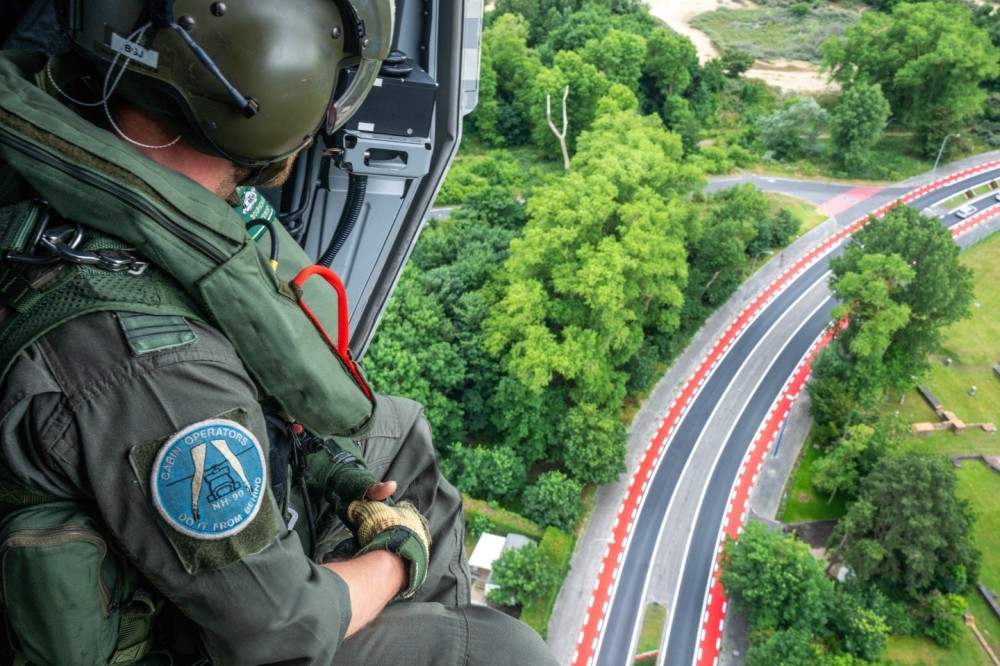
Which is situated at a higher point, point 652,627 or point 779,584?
point 779,584

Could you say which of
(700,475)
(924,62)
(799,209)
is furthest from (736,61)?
(700,475)

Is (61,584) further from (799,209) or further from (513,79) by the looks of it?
(513,79)

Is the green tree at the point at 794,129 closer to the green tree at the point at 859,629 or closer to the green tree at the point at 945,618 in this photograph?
the green tree at the point at 945,618

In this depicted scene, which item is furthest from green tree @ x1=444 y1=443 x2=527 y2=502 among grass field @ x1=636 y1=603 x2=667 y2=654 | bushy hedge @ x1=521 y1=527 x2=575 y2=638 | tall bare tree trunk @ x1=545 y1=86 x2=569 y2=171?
tall bare tree trunk @ x1=545 y1=86 x2=569 y2=171

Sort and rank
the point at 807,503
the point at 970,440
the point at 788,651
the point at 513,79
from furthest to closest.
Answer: the point at 513,79 < the point at 970,440 < the point at 807,503 < the point at 788,651

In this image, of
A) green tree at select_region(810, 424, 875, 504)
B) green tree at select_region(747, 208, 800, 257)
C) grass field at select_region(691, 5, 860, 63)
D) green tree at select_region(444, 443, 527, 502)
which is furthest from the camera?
grass field at select_region(691, 5, 860, 63)

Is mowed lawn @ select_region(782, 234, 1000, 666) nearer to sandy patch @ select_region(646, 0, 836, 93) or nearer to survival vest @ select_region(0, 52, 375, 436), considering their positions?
sandy patch @ select_region(646, 0, 836, 93)
